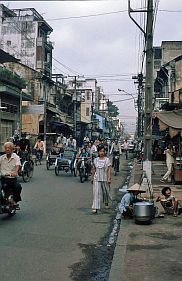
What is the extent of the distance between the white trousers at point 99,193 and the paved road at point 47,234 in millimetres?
289

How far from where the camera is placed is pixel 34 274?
17.5ft

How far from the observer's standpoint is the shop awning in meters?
12.9

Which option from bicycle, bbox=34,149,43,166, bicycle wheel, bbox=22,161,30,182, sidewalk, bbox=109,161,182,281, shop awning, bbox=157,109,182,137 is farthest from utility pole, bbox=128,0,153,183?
bicycle, bbox=34,149,43,166

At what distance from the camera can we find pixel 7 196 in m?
8.98

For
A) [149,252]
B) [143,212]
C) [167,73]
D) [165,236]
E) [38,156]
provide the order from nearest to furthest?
1. [149,252]
2. [165,236]
3. [143,212]
4. [38,156]
5. [167,73]

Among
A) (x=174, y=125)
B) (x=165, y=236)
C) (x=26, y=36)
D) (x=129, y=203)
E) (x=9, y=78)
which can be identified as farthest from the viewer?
(x=26, y=36)

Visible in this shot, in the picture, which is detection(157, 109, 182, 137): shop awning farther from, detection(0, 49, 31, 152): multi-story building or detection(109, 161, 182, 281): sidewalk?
detection(0, 49, 31, 152): multi-story building

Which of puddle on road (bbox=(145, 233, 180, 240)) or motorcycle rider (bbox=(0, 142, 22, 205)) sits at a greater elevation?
motorcycle rider (bbox=(0, 142, 22, 205))

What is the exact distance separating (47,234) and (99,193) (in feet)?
9.09

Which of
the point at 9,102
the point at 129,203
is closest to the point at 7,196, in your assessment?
the point at 129,203

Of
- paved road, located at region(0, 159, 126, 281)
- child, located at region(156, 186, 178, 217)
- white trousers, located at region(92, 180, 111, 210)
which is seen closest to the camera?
paved road, located at region(0, 159, 126, 281)

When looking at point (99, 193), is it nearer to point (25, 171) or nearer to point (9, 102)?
point (25, 171)

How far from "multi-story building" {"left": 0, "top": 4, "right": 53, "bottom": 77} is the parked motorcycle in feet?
135

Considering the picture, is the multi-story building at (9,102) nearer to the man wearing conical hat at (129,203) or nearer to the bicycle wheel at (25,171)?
the bicycle wheel at (25,171)
